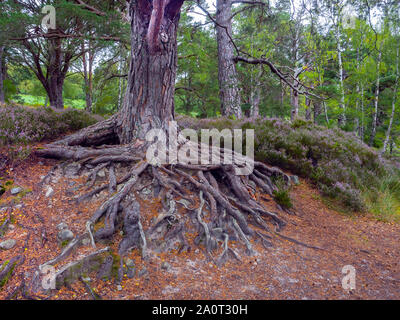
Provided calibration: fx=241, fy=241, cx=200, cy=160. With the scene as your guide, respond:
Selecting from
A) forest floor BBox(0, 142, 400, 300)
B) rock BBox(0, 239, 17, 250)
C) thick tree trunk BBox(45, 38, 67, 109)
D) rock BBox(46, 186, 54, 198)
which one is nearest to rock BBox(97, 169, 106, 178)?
forest floor BBox(0, 142, 400, 300)

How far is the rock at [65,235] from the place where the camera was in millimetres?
Result: 3071

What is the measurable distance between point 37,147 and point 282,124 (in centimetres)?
630

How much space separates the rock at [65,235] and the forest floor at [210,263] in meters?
0.09

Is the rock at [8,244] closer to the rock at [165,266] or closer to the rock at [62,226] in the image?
the rock at [62,226]

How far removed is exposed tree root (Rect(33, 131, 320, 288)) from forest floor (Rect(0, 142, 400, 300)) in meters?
0.15

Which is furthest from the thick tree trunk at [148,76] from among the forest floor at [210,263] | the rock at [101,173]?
the forest floor at [210,263]

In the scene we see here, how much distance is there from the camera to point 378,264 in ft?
11.4

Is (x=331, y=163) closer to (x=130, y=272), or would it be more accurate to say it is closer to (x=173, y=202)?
(x=173, y=202)

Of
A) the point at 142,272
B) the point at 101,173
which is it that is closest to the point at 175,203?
the point at 142,272

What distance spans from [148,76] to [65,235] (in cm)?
305

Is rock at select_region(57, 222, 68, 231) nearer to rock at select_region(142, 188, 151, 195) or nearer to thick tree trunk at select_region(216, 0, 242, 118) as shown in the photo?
rock at select_region(142, 188, 151, 195)

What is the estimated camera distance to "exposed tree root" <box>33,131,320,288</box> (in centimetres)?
333
